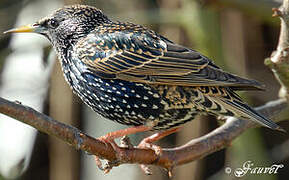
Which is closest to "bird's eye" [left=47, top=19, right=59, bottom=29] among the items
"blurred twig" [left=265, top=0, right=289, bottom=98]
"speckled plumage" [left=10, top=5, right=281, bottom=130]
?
"speckled plumage" [left=10, top=5, right=281, bottom=130]

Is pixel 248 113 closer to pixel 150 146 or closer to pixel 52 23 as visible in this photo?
pixel 150 146

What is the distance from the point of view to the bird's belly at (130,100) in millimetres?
3768

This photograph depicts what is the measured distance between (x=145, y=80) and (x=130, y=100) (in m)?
0.17

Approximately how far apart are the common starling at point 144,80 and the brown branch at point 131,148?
242 mm

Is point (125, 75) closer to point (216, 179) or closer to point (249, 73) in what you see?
point (216, 179)

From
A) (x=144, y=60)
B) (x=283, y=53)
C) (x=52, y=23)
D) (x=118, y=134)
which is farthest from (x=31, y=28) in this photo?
(x=283, y=53)

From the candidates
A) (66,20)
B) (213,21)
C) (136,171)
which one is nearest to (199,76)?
(66,20)

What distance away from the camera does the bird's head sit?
4145 mm

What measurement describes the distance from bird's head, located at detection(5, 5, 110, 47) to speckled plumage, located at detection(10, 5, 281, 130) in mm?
128

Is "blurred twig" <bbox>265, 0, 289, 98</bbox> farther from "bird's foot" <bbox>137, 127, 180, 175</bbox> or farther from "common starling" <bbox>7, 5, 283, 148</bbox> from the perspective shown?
"bird's foot" <bbox>137, 127, 180, 175</bbox>

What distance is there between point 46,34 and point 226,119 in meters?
1.54

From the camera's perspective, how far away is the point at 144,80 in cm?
379

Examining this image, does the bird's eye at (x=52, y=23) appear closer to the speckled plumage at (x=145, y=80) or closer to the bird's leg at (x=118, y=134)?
the speckled plumage at (x=145, y=80)

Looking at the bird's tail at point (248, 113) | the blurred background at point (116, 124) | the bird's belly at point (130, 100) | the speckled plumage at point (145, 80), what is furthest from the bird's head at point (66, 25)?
the bird's tail at point (248, 113)
